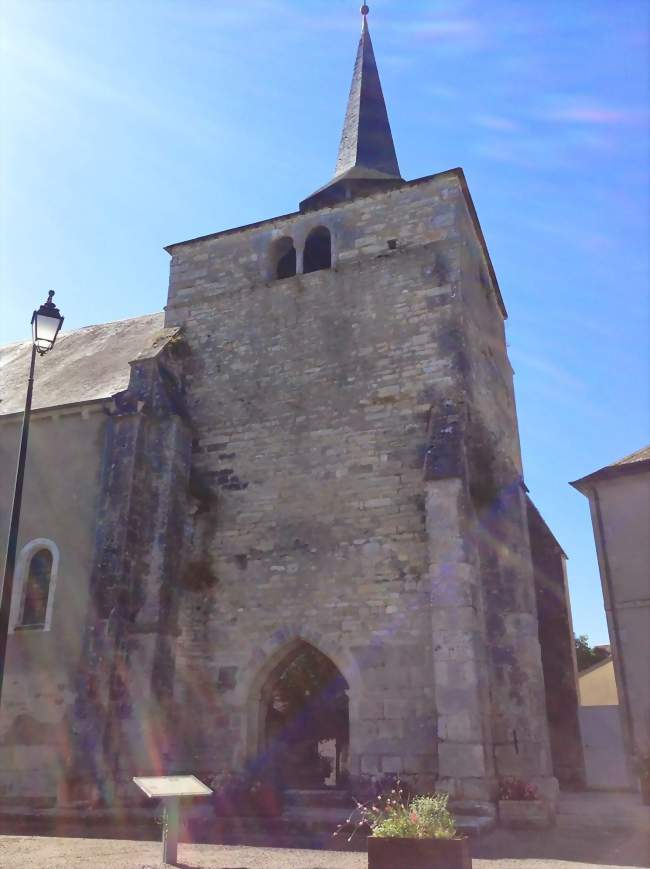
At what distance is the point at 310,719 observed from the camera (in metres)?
17.5

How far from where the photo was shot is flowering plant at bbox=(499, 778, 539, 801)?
940cm

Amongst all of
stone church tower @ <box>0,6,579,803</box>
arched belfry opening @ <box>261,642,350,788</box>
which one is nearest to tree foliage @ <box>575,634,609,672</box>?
arched belfry opening @ <box>261,642,350,788</box>

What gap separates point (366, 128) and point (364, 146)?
2.99 feet

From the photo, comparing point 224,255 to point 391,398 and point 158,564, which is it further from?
point 158,564

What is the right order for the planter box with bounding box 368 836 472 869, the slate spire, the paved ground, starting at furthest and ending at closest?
1. the slate spire
2. the paved ground
3. the planter box with bounding box 368 836 472 869

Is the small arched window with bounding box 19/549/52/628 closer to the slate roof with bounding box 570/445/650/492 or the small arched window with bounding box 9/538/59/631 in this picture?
the small arched window with bounding box 9/538/59/631

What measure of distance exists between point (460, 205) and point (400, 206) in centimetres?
116

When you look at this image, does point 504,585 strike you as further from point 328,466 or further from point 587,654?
point 587,654

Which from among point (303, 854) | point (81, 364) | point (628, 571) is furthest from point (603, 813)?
point (81, 364)

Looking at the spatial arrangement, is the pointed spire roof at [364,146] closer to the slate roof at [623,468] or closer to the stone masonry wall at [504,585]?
the stone masonry wall at [504,585]

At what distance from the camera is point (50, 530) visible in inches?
516

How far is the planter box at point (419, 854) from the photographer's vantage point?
5547 millimetres

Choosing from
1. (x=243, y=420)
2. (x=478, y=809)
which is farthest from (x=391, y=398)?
(x=478, y=809)

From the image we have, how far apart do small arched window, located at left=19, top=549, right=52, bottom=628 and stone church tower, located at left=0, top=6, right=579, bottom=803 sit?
550 millimetres
